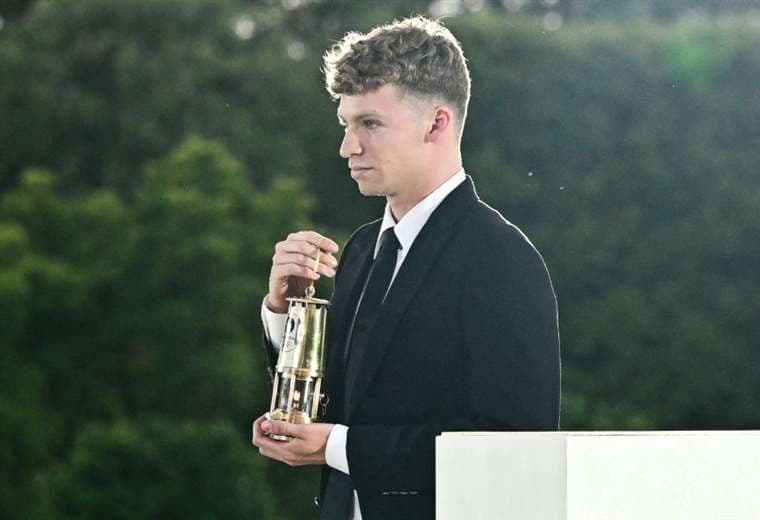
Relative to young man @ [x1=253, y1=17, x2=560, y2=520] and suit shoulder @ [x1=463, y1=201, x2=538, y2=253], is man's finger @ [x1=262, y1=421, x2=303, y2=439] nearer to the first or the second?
young man @ [x1=253, y1=17, x2=560, y2=520]

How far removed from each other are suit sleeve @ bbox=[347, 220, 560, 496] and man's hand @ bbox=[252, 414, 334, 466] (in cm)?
5

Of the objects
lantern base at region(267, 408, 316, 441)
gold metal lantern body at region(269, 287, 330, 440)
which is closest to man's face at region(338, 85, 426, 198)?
gold metal lantern body at region(269, 287, 330, 440)

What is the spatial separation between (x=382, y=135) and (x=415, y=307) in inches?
10.4

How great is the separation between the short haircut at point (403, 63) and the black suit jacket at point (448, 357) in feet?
0.56

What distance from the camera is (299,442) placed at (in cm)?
197

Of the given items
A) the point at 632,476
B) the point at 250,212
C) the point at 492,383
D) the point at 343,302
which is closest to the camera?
the point at 632,476

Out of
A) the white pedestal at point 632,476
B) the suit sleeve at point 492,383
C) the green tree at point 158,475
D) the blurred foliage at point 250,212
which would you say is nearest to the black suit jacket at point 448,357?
the suit sleeve at point 492,383

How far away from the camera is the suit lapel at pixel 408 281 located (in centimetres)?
199

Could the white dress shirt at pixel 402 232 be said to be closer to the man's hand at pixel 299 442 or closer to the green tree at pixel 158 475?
the man's hand at pixel 299 442

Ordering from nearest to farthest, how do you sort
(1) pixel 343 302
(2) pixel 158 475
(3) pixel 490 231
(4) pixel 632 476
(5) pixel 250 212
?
(4) pixel 632 476, (3) pixel 490 231, (1) pixel 343 302, (2) pixel 158 475, (5) pixel 250 212

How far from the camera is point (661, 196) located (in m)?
11.0

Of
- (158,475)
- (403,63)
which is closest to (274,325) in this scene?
(403,63)

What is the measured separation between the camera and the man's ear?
2.06 metres

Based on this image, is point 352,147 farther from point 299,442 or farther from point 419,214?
point 299,442
